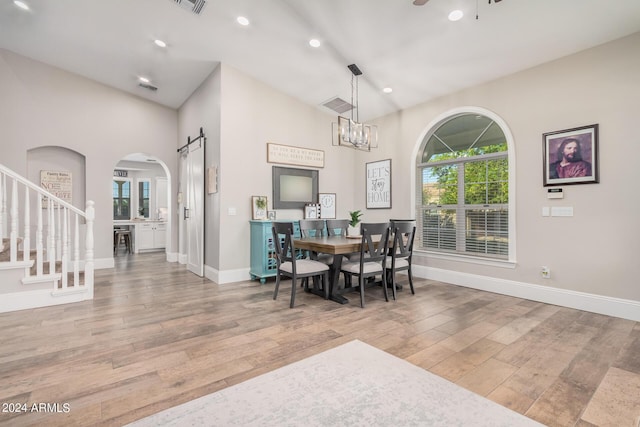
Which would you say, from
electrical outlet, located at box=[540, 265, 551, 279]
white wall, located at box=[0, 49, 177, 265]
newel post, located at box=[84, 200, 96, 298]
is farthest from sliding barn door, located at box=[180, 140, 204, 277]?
electrical outlet, located at box=[540, 265, 551, 279]

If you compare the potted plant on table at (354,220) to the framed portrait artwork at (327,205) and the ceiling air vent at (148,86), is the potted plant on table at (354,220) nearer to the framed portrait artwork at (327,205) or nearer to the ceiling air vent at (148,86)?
the framed portrait artwork at (327,205)

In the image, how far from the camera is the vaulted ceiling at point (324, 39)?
9.67 feet

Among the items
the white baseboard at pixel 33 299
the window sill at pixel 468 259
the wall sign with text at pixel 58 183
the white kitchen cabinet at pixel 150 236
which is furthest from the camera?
the white kitchen cabinet at pixel 150 236

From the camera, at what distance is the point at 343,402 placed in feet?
5.57

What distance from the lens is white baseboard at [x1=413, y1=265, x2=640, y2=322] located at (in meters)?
3.06

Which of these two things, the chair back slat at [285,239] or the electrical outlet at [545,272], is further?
the electrical outlet at [545,272]

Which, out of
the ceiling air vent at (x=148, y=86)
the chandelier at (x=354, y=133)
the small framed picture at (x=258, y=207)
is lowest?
the small framed picture at (x=258, y=207)

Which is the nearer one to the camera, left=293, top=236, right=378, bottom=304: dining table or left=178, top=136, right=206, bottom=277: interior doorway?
left=293, top=236, right=378, bottom=304: dining table

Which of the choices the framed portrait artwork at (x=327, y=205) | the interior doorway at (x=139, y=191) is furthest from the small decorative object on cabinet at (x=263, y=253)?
the interior doorway at (x=139, y=191)

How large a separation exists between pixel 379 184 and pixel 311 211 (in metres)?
1.38

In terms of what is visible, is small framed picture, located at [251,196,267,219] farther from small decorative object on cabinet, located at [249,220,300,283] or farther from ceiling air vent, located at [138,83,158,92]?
ceiling air vent, located at [138,83,158,92]

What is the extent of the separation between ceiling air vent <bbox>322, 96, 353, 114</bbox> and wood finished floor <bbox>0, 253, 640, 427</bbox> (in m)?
3.29

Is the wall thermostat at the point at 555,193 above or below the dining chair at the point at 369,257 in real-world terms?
above

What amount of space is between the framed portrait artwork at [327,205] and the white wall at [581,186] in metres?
2.62
